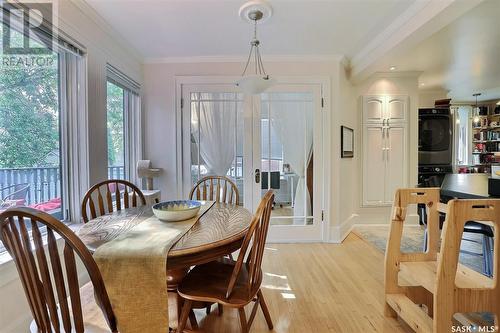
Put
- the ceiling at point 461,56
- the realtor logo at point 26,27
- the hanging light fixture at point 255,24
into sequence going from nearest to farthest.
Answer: the realtor logo at point 26,27 < the hanging light fixture at point 255,24 < the ceiling at point 461,56

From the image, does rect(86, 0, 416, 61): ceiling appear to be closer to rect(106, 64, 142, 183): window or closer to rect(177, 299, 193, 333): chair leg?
rect(106, 64, 142, 183): window

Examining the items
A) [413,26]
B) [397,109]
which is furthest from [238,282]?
[397,109]

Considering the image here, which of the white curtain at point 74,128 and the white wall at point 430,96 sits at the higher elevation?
the white wall at point 430,96

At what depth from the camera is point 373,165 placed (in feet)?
12.5

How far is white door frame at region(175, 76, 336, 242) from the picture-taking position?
3213 millimetres

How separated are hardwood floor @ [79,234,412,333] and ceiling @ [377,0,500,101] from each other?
226 cm

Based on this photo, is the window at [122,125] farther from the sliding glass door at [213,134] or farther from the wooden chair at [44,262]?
the wooden chair at [44,262]

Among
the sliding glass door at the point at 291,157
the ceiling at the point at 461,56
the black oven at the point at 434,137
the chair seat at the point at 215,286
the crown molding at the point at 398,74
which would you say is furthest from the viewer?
the black oven at the point at 434,137

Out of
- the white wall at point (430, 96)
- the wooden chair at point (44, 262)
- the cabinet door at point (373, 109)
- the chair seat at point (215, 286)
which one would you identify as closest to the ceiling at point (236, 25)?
the cabinet door at point (373, 109)

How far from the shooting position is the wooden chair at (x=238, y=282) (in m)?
1.26

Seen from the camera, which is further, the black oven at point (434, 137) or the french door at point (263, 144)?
the black oven at point (434, 137)

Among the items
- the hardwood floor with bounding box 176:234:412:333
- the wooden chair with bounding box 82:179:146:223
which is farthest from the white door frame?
the wooden chair with bounding box 82:179:146:223

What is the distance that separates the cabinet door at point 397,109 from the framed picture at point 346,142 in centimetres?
71

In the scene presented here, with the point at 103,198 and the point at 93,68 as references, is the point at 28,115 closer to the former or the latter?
the point at 93,68
